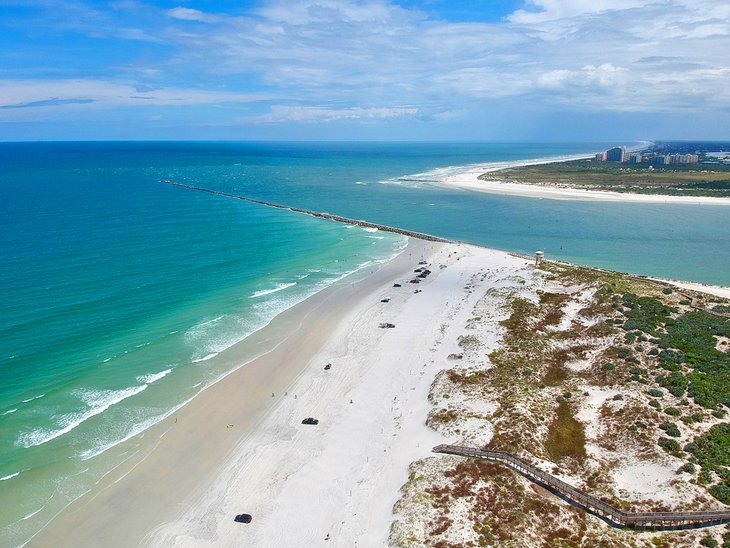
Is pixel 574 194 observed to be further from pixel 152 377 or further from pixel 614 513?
pixel 152 377

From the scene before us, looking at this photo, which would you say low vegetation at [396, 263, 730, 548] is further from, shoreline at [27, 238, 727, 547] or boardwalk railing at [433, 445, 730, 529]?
shoreline at [27, 238, 727, 547]

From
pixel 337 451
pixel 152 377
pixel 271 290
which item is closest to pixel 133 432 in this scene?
pixel 152 377

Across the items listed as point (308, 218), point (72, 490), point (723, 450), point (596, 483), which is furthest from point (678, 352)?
point (308, 218)

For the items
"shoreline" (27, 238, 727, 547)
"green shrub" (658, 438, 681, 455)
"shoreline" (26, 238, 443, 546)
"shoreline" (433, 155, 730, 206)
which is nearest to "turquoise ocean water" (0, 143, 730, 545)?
"shoreline" (26, 238, 443, 546)

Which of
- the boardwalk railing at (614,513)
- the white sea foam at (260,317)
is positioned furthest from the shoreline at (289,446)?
the boardwalk railing at (614,513)

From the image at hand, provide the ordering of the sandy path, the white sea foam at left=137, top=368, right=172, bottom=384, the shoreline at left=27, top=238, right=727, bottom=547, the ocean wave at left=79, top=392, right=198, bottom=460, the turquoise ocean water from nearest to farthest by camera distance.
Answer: the sandy path → the shoreline at left=27, top=238, right=727, bottom=547 → the ocean wave at left=79, top=392, right=198, bottom=460 → the turquoise ocean water → the white sea foam at left=137, top=368, right=172, bottom=384

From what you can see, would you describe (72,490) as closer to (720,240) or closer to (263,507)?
(263,507)

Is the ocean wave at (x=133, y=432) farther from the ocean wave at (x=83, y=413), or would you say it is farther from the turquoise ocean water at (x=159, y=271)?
the ocean wave at (x=83, y=413)
